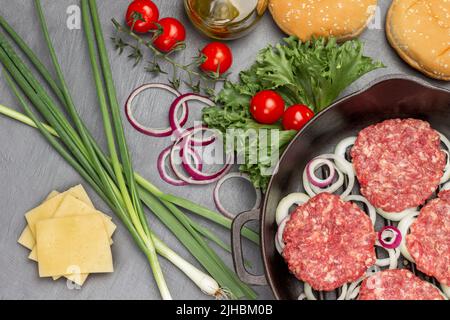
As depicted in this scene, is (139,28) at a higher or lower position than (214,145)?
higher

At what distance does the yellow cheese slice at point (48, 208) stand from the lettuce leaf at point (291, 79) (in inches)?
29.2

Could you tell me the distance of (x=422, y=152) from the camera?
3107mm

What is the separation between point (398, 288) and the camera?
3.01 meters

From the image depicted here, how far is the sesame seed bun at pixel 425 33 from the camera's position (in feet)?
10.6

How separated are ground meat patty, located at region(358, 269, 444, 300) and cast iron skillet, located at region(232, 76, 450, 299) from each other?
36 cm

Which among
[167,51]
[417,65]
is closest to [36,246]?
[167,51]

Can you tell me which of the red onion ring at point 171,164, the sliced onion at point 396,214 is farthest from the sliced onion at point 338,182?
the red onion ring at point 171,164

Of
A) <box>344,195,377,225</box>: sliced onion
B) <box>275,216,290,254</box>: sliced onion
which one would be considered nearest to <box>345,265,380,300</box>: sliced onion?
<box>344,195,377,225</box>: sliced onion

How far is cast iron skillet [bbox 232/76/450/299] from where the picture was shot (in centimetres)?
293
